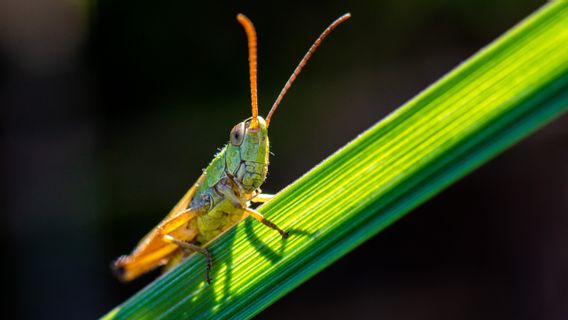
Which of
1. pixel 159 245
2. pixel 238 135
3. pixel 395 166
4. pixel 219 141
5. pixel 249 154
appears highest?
pixel 219 141

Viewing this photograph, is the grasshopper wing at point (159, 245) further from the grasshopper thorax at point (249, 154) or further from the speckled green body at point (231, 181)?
the grasshopper thorax at point (249, 154)

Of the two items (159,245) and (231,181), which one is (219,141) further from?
(231,181)

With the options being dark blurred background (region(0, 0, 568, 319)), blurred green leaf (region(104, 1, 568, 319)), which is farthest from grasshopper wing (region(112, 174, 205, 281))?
dark blurred background (region(0, 0, 568, 319))

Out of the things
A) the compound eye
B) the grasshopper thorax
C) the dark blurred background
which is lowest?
the grasshopper thorax

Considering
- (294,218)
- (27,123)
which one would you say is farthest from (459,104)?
(27,123)

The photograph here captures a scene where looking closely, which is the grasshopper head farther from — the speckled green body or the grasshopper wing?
the grasshopper wing

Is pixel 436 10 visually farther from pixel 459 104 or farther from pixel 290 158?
pixel 459 104

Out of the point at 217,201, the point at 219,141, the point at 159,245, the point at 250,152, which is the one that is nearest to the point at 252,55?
the point at 250,152
